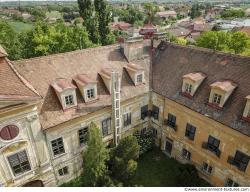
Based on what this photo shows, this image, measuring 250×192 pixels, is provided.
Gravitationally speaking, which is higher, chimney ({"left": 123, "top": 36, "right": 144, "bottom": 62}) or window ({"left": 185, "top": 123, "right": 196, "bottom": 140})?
chimney ({"left": 123, "top": 36, "right": 144, "bottom": 62})

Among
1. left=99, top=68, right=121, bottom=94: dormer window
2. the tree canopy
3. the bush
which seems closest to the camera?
the bush

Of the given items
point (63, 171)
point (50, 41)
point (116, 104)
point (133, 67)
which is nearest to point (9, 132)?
point (63, 171)

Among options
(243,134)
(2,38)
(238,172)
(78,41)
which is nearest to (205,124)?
(243,134)

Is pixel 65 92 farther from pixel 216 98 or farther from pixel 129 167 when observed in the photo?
pixel 216 98

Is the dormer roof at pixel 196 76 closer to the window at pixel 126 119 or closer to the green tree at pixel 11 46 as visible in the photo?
the window at pixel 126 119

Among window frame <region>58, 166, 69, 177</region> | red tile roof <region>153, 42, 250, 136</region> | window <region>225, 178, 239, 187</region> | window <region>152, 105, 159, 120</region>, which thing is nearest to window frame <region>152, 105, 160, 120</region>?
window <region>152, 105, 159, 120</region>

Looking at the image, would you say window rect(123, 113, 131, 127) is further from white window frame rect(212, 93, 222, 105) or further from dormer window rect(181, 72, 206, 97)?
white window frame rect(212, 93, 222, 105)

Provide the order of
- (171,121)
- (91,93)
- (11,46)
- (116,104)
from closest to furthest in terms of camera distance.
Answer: (91,93), (116,104), (171,121), (11,46)

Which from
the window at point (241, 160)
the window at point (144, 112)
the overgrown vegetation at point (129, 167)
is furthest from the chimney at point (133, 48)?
the window at point (241, 160)
